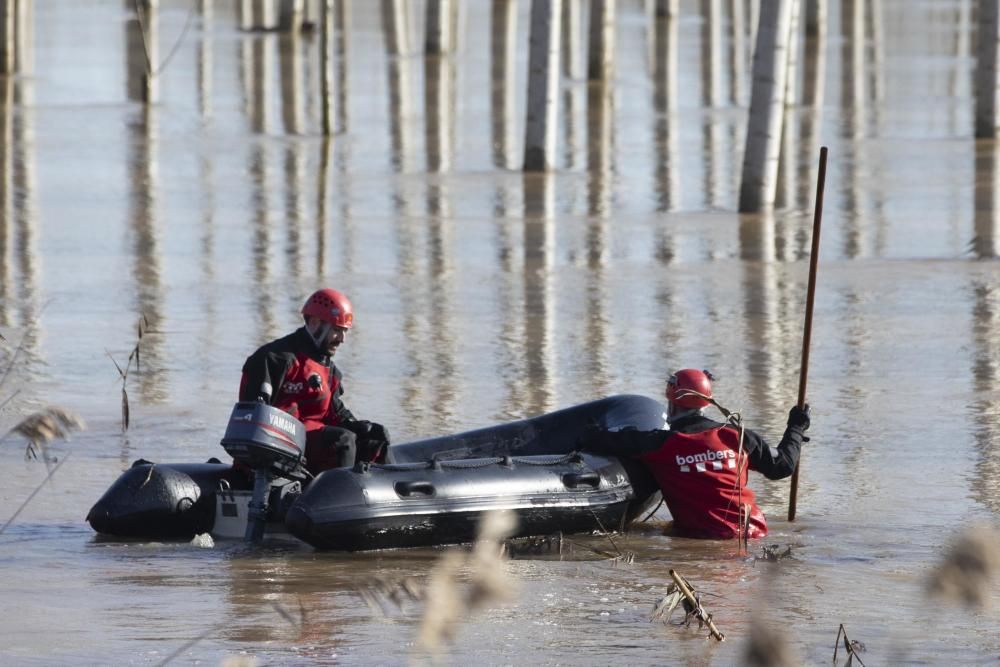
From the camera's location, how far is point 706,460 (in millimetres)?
8773

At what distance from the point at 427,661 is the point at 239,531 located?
7.70 feet

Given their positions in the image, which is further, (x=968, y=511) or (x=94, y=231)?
(x=94, y=231)

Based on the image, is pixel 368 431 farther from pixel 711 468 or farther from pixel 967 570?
pixel 967 570

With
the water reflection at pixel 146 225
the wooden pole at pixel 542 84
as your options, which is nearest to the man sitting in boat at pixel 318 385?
the water reflection at pixel 146 225

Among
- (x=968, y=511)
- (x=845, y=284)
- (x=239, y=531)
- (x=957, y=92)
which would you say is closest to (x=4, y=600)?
(x=239, y=531)

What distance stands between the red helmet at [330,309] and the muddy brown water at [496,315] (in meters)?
1.09

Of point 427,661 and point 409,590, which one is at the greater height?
point 409,590

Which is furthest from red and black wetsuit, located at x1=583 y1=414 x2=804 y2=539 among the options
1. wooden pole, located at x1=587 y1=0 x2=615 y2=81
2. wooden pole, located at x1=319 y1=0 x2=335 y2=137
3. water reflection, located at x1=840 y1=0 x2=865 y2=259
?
wooden pole, located at x1=587 y1=0 x2=615 y2=81

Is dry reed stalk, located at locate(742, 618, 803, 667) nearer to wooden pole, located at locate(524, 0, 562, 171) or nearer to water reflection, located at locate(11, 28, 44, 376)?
water reflection, located at locate(11, 28, 44, 376)

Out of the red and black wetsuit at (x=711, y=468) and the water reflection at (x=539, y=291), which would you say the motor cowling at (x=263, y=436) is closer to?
the red and black wetsuit at (x=711, y=468)

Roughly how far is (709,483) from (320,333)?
6.16 feet

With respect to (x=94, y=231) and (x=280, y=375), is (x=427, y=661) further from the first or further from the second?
(x=94, y=231)

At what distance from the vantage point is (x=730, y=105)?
28.8m

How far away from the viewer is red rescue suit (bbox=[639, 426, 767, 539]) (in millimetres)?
8742
